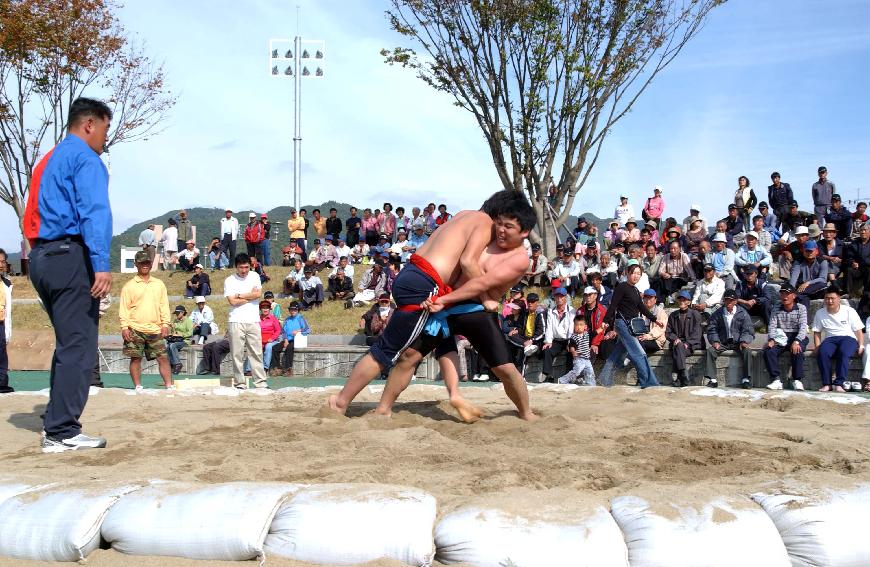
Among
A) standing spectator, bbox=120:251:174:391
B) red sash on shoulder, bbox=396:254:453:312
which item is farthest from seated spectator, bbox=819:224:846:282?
standing spectator, bbox=120:251:174:391

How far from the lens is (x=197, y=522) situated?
2.85 metres

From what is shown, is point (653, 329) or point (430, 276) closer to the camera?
point (430, 276)

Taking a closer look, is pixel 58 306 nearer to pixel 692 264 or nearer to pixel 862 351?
pixel 862 351

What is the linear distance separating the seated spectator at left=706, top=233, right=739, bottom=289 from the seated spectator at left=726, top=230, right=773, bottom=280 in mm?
145

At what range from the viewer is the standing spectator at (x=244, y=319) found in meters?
9.31

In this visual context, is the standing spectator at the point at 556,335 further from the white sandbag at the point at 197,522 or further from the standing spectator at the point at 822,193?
the white sandbag at the point at 197,522

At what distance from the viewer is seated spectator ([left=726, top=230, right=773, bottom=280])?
13.0 meters

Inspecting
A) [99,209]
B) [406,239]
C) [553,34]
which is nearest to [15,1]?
[406,239]

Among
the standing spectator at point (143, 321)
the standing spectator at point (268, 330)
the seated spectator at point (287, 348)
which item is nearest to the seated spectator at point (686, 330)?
the seated spectator at point (287, 348)

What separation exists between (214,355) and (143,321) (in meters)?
4.71

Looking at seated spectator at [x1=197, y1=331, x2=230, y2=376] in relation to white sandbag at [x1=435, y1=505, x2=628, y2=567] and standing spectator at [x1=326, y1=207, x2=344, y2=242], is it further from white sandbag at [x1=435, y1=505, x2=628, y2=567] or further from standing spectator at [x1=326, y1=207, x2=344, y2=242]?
white sandbag at [x1=435, y1=505, x2=628, y2=567]

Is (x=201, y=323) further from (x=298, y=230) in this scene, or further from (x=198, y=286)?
(x=298, y=230)

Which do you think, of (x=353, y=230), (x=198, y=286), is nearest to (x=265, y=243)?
(x=353, y=230)

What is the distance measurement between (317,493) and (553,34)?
15414 millimetres
